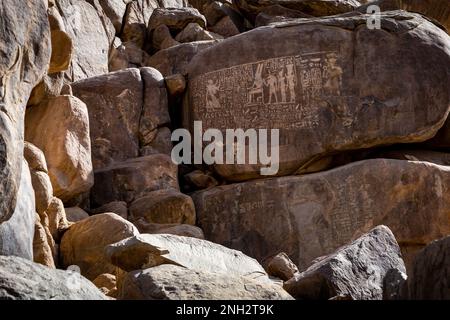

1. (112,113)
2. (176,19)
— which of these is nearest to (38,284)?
(112,113)

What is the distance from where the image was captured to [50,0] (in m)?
8.57

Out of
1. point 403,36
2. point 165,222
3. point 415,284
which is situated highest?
point 403,36

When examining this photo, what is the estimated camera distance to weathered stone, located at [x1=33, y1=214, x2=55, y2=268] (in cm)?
763

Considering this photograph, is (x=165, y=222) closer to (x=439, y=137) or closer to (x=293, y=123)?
(x=293, y=123)

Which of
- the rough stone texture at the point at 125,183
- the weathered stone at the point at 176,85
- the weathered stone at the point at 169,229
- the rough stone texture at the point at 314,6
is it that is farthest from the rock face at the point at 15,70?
the rough stone texture at the point at 314,6

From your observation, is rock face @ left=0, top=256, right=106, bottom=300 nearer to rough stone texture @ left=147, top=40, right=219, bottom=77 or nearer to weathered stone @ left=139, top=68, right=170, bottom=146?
weathered stone @ left=139, top=68, right=170, bottom=146

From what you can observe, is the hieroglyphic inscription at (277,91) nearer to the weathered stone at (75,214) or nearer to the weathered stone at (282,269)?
the weathered stone at (75,214)

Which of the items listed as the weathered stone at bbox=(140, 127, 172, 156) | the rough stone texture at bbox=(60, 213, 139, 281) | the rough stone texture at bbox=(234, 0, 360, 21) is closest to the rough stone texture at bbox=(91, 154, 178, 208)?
the weathered stone at bbox=(140, 127, 172, 156)

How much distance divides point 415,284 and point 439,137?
253 inches

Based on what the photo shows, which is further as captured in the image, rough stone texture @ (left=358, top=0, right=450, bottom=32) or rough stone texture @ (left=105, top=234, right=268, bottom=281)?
rough stone texture @ (left=358, top=0, right=450, bottom=32)

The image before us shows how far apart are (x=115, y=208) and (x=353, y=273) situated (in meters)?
4.74

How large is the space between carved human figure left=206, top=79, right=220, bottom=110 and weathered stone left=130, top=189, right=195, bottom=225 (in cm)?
128

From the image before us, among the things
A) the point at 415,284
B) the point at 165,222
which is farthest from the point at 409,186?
the point at 415,284

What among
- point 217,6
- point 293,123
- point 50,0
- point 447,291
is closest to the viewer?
point 447,291
